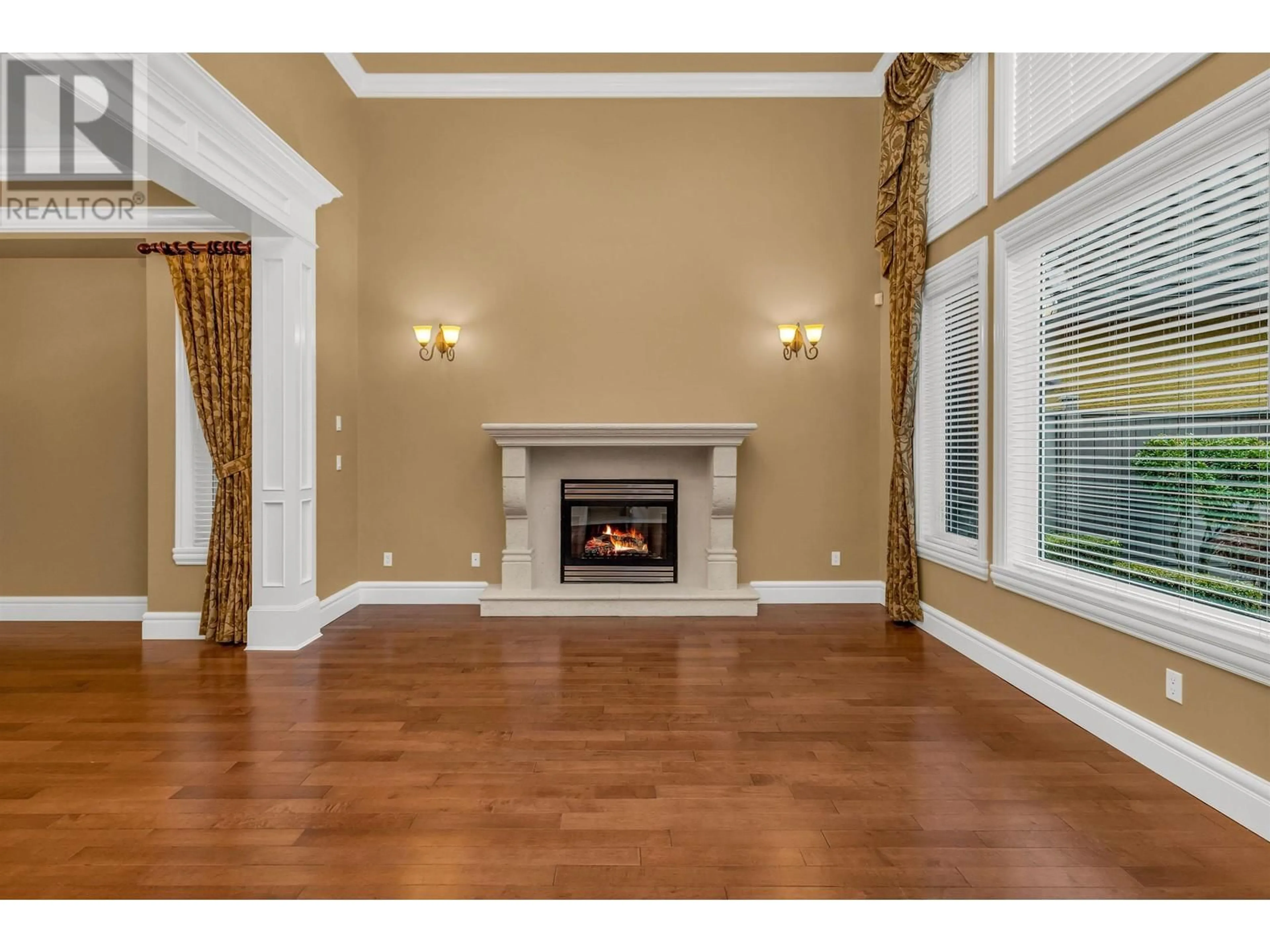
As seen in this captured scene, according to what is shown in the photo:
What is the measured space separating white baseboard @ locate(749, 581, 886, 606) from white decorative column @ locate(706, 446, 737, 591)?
1.23 ft

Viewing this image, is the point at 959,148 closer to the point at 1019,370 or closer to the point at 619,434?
the point at 1019,370

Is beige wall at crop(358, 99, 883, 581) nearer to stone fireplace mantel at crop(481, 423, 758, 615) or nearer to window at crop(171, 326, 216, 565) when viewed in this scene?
stone fireplace mantel at crop(481, 423, 758, 615)

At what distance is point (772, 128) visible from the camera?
5914 mm

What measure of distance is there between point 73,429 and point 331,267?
232cm

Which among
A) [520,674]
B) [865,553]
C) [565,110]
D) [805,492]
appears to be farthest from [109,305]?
[865,553]

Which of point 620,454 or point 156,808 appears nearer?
point 156,808

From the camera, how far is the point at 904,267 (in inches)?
207

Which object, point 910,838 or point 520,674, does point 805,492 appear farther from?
point 910,838

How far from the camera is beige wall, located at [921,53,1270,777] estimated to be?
8.26 feet

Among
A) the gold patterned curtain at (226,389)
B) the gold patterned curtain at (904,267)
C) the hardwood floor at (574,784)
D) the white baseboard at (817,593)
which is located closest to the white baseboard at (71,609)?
the hardwood floor at (574,784)

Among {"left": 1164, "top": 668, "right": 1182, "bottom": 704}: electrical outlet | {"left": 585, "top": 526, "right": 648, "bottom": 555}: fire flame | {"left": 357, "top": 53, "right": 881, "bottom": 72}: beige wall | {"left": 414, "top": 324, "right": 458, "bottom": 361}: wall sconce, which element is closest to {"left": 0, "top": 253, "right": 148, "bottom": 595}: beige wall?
{"left": 414, "top": 324, "right": 458, "bottom": 361}: wall sconce

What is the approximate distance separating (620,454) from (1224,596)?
4000mm
